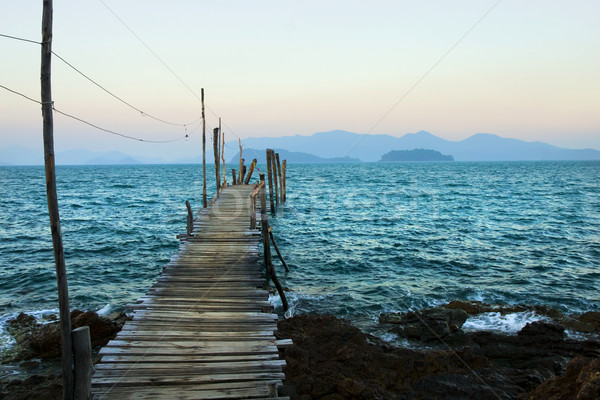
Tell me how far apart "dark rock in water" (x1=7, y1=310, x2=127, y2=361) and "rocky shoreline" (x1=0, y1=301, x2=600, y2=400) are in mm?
22

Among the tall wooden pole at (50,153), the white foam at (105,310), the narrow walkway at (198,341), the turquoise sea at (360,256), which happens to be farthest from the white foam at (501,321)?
the white foam at (105,310)

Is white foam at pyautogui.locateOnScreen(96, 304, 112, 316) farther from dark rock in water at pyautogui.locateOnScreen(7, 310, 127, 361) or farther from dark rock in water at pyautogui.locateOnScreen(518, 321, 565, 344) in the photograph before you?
dark rock in water at pyautogui.locateOnScreen(518, 321, 565, 344)

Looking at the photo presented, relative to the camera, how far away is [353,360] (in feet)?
28.0

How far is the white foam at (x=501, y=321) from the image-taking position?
10.9 m

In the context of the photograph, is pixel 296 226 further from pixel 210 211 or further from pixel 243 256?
pixel 243 256

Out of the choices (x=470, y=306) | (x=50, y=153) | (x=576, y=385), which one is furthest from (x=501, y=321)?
(x=50, y=153)

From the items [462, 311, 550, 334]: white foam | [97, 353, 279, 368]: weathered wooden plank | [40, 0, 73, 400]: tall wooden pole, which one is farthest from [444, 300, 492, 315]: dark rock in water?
[40, 0, 73, 400]: tall wooden pole

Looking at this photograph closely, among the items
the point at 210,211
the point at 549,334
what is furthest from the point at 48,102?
the point at 210,211

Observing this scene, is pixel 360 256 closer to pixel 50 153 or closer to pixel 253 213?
pixel 253 213

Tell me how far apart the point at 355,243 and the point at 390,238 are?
8.04ft

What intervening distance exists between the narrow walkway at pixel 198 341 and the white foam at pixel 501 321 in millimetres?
5838

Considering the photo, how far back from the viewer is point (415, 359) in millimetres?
8422

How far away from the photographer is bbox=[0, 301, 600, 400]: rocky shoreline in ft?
23.8

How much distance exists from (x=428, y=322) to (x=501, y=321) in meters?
2.28
